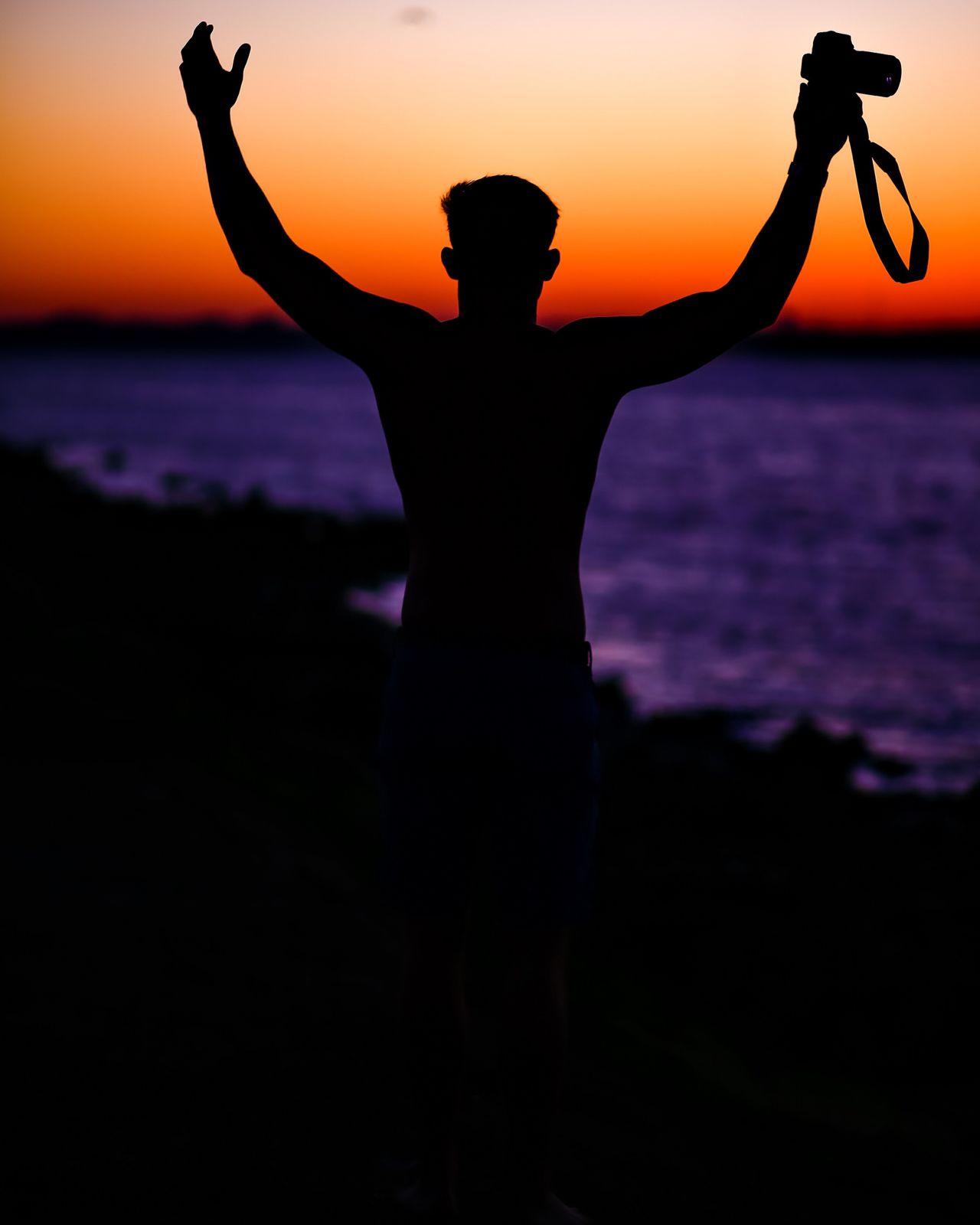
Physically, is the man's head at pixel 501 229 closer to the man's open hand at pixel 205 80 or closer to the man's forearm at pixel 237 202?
the man's forearm at pixel 237 202

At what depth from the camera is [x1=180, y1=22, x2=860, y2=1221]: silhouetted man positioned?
2.65m

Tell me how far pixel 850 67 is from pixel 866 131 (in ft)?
0.52

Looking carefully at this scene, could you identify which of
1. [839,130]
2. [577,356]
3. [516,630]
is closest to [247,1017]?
[516,630]

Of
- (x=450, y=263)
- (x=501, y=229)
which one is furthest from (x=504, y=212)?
(x=450, y=263)

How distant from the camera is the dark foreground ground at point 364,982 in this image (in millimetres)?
3504

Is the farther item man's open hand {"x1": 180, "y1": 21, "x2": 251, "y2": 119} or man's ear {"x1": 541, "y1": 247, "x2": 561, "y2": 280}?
man's open hand {"x1": 180, "y1": 21, "x2": 251, "y2": 119}

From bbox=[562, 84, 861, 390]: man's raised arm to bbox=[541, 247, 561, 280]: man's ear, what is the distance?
0.16 meters

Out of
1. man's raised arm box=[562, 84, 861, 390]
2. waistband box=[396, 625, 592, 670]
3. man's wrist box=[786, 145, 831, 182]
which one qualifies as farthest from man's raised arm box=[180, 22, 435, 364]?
man's wrist box=[786, 145, 831, 182]

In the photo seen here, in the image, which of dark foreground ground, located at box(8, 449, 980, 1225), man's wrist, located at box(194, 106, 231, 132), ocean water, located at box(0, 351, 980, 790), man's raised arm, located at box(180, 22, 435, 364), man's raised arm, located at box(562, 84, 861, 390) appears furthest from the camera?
ocean water, located at box(0, 351, 980, 790)

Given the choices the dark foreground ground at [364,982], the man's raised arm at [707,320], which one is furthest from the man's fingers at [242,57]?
the dark foreground ground at [364,982]

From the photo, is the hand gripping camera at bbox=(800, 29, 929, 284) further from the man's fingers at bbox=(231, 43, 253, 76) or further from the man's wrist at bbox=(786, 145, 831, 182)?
the man's fingers at bbox=(231, 43, 253, 76)

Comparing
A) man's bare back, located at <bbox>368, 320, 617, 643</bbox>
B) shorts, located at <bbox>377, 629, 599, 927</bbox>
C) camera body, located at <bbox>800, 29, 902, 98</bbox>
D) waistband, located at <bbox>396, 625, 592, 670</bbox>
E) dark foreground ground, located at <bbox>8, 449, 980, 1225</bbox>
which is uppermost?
camera body, located at <bbox>800, 29, 902, 98</bbox>

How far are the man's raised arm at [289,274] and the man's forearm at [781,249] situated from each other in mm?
684

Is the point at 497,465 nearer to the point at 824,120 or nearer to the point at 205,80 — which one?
the point at 824,120
